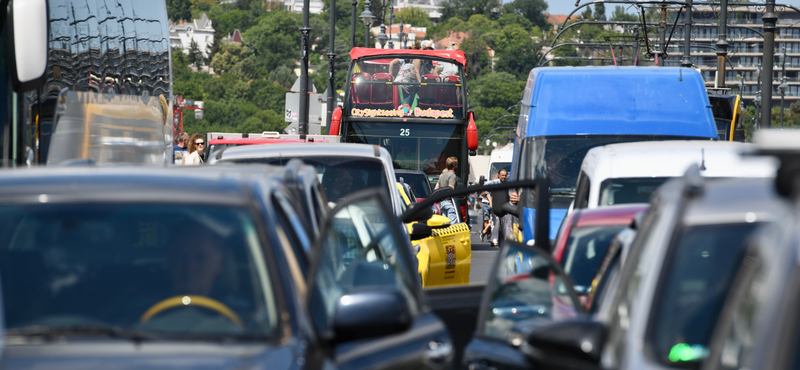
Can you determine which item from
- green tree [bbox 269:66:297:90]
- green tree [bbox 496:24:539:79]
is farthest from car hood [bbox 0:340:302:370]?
green tree [bbox 269:66:297:90]

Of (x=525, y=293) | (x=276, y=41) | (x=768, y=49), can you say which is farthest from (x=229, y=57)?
(x=525, y=293)

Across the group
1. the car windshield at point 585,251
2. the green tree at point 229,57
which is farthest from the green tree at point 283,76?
the car windshield at point 585,251

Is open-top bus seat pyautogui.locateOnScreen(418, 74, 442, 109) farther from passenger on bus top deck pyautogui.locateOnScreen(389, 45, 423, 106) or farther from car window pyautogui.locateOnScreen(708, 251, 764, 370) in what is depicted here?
car window pyautogui.locateOnScreen(708, 251, 764, 370)

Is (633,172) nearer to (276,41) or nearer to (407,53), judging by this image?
(407,53)

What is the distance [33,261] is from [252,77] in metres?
169

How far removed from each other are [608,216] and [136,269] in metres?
2.76

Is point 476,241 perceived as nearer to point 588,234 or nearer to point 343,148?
point 343,148

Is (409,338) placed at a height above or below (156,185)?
below

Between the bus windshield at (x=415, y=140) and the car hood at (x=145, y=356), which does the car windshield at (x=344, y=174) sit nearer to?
the car hood at (x=145, y=356)

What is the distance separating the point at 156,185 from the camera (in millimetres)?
3725

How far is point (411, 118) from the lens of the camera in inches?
992

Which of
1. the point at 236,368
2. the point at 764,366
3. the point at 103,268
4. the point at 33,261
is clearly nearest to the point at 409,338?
the point at 236,368

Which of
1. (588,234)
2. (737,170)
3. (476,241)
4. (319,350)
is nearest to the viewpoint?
(319,350)

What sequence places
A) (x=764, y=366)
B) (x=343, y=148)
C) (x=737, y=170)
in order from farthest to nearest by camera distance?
1. (x=343, y=148)
2. (x=737, y=170)
3. (x=764, y=366)
